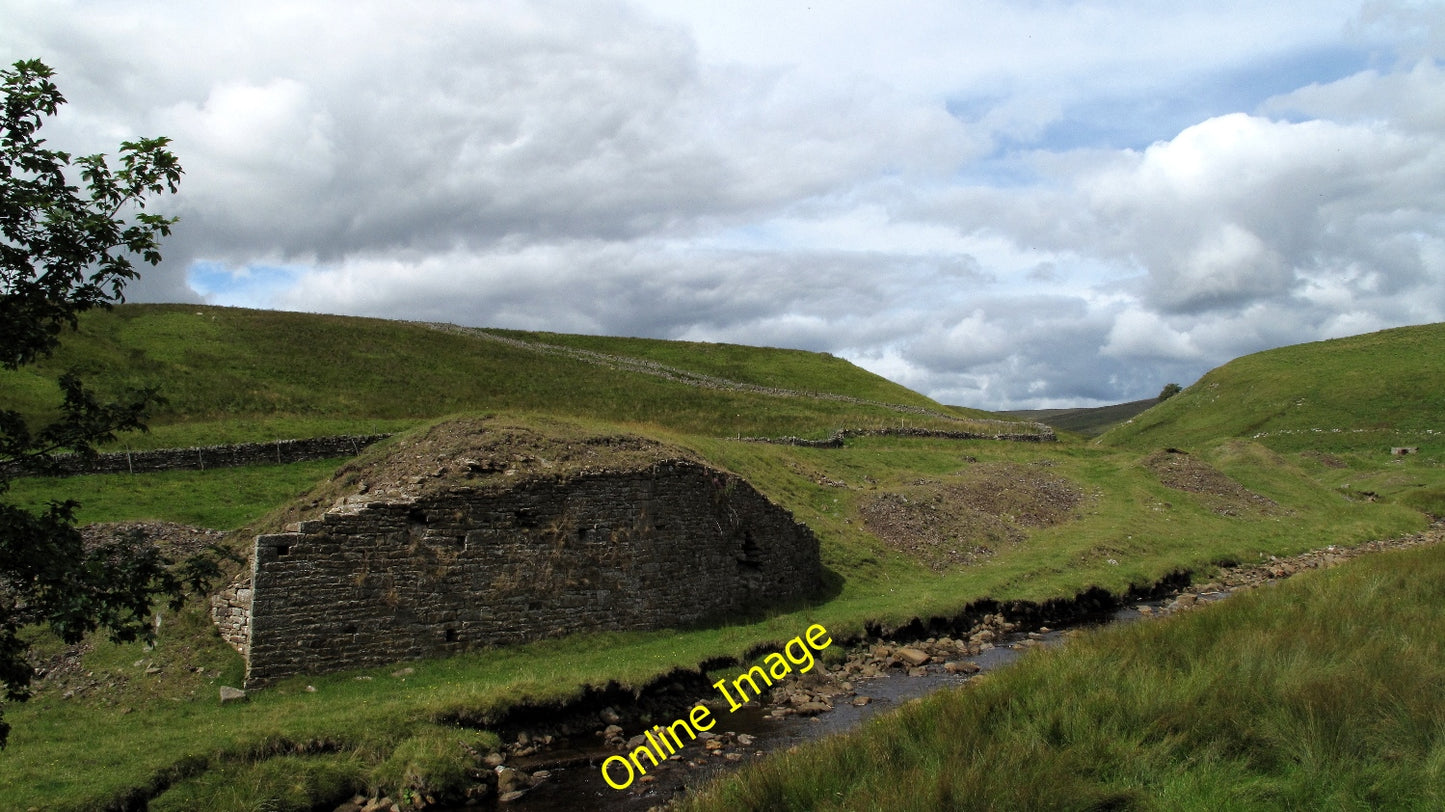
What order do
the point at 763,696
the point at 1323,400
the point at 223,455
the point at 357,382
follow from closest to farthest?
the point at 763,696 → the point at 223,455 → the point at 357,382 → the point at 1323,400

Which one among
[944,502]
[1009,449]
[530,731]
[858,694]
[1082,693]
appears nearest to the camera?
[1082,693]

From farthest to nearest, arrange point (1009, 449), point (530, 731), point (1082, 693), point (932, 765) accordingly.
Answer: point (1009, 449), point (530, 731), point (1082, 693), point (932, 765)

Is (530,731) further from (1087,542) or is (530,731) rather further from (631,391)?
(631,391)

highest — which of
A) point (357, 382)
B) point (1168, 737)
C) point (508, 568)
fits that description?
point (357, 382)

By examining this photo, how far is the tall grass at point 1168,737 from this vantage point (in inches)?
340

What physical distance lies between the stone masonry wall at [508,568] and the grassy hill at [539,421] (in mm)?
656

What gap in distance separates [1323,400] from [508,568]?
79.5 m

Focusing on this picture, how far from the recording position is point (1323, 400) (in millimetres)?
72562

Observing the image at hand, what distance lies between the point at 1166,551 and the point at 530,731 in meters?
25.7

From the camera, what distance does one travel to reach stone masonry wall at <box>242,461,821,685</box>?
15594 mm

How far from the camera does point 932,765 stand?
977 centimetres

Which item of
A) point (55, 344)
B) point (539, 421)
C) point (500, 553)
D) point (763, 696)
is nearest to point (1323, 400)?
point (539, 421)

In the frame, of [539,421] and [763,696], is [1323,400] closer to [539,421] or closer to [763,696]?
[539,421]

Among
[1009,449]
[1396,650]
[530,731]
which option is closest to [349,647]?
[530,731]
